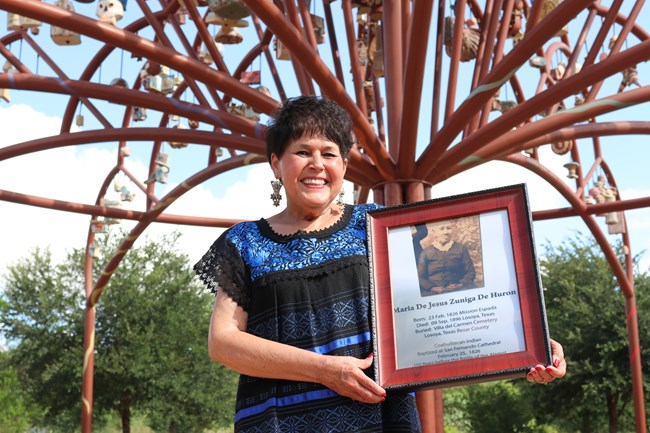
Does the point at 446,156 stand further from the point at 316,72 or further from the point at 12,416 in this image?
the point at 12,416

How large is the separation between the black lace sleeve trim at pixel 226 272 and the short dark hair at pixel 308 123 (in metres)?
0.35

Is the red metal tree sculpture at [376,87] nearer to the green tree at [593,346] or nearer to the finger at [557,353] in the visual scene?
the finger at [557,353]

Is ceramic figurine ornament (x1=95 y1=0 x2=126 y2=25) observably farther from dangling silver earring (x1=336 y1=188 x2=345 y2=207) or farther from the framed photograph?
the framed photograph

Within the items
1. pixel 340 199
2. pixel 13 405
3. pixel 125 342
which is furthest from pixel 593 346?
pixel 340 199

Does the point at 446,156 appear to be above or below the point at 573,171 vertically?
below

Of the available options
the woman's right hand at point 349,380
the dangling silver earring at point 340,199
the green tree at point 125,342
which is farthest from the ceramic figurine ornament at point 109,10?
the green tree at point 125,342

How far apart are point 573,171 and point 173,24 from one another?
7.13 meters

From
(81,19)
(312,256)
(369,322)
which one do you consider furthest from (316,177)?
(81,19)

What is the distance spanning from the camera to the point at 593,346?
80.1 feet

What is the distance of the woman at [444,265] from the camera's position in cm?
268

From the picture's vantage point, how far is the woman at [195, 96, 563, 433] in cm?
256

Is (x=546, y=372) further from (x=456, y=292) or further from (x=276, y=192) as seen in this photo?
(x=276, y=192)

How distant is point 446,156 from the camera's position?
29.3 feet

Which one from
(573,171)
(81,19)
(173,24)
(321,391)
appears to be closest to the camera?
(321,391)
